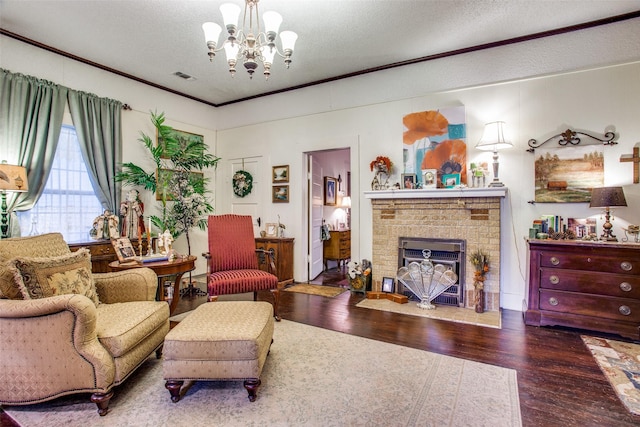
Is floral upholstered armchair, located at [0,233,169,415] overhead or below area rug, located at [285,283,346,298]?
overhead

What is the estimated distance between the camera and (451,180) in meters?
4.12

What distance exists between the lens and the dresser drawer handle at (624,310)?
2963 millimetres

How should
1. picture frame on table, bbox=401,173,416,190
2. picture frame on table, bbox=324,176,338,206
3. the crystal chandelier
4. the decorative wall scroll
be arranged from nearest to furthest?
the crystal chandelier < the decorative wall scroll < picture frame on table, bbox=401,173,416,190 < picture frame on table, bbox=324,176,338,206

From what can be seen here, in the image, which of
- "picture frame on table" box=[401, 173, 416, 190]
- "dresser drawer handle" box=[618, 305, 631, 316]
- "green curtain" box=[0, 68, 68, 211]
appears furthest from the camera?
"picture frame on table" box=[401, 173, 416, 190]

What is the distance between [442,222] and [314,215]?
2.27 meters

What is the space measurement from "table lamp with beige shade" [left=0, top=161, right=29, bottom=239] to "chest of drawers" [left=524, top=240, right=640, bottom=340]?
5.30 m

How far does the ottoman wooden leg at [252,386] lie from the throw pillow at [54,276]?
4.36ft

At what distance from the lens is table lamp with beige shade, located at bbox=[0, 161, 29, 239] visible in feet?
10.6

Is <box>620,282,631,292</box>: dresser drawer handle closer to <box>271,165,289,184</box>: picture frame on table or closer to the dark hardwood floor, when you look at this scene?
the dark hardwood floor

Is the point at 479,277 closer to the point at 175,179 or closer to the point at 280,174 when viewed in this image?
the point at 280,174

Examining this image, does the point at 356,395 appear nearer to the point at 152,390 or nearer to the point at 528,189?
the point at 152,390

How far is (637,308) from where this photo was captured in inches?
116

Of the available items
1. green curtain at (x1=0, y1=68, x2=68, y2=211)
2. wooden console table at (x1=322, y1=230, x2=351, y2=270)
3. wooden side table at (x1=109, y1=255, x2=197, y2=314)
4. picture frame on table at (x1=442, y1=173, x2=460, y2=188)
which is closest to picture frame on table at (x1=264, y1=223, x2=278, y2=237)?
wooden console table at (x1=322, y1=230, x2=351, y2=270)

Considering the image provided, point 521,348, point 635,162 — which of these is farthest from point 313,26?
point 521,348
